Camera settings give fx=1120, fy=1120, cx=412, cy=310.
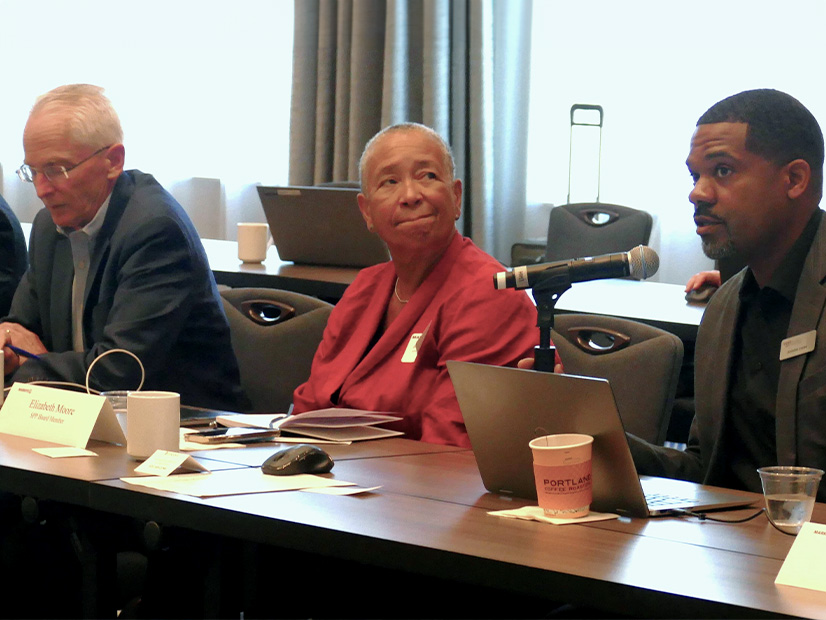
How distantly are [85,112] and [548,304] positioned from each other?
1.53 m

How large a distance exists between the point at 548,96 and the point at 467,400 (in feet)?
11.3

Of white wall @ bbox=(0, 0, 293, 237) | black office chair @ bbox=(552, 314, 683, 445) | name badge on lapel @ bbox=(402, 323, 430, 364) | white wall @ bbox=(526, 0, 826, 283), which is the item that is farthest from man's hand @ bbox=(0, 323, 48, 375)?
white wall @ bbox=(0, 0, 293, 237)

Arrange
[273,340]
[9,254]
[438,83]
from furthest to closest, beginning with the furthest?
[438,83] < [9,254] < [273,340]

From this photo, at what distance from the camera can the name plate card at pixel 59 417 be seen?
1854 mm

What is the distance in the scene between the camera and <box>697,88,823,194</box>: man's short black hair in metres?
1.94

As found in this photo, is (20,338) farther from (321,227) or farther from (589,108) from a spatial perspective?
(589,108)

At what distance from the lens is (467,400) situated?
62.3 inches

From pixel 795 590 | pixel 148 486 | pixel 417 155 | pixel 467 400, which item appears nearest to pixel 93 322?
pixel 417 155

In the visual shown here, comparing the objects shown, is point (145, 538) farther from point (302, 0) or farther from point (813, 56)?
point (302, 0)

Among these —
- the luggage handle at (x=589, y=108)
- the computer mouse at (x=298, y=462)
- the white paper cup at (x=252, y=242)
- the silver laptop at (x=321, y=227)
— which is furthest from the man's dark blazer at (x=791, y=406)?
the luggage handle at (x=589, y=108)

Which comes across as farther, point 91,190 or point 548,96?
point 548,96

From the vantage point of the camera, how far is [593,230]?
3961 mm

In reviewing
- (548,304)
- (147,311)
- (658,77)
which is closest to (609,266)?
(548,304)

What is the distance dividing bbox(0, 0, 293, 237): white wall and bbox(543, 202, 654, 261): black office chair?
6.49ft
